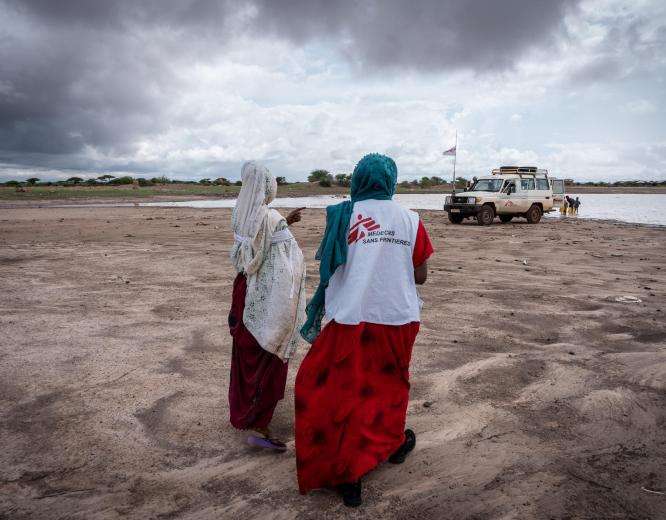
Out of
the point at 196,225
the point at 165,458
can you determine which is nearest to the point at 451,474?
the point at 165,458

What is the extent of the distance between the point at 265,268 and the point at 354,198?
2.65 feet

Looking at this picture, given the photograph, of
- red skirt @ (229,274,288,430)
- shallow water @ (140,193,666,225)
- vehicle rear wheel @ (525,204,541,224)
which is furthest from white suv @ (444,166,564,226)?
red skirt @ (229,274,288,430)

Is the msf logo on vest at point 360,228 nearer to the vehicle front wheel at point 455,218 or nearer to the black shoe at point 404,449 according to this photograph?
the black shoe at point 404,449

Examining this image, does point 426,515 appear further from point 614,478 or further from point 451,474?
point 614,478

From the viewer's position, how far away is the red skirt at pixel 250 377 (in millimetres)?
3102

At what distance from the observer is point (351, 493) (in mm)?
2508

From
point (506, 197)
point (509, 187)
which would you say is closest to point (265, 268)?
point (506, 197)

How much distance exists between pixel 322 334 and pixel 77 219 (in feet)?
63.6

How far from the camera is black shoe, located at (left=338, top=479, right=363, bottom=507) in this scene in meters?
2.49

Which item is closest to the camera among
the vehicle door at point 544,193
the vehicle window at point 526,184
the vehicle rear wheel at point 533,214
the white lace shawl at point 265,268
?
the white lace shawl at point 265,268

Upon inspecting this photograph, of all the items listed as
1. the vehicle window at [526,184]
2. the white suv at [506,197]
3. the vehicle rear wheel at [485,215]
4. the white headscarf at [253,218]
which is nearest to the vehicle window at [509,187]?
the white suv at [506,197]

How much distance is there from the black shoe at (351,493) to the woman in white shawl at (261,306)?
0.61 meters

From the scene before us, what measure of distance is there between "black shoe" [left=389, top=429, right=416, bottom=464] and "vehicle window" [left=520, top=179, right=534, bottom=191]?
19.0 m

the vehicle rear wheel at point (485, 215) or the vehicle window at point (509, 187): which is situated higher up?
the vehicle window at point (509, 187)
